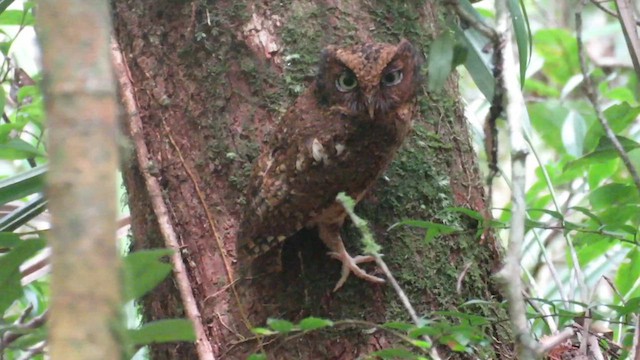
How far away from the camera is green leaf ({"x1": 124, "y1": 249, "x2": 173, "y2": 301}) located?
105cm

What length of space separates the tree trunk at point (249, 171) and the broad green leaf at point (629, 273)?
32 cm

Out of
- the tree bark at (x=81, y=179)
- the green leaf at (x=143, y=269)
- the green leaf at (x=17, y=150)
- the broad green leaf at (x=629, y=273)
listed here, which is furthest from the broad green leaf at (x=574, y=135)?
the tree bark at (x=81, y=179)

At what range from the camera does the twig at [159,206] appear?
1.94m

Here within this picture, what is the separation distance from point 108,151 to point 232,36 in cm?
150

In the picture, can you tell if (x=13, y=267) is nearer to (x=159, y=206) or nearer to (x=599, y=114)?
(x=159, y=206)

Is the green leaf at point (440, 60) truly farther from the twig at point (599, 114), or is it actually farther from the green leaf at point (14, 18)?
the green leaf at point (14, 18)

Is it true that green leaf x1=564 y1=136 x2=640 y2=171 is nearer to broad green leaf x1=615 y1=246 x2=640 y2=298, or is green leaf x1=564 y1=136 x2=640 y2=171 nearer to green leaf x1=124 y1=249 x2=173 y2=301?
broad green leaf x1=615 y1=246 x2=640 y2=298

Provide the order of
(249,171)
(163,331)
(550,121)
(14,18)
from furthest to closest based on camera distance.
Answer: (550,121)
(14,18)
(249,171)
(163,331)

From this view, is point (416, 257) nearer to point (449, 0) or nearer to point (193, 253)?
point (193, 253)

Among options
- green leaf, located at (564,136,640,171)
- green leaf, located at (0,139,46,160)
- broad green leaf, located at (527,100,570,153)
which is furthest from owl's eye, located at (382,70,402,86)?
broad green leaf, located at (527,100,570,153)

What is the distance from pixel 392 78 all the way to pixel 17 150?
3.27 ft

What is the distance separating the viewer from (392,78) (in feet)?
6.32

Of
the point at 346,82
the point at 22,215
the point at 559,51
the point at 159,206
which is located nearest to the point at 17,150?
the point at 22,215

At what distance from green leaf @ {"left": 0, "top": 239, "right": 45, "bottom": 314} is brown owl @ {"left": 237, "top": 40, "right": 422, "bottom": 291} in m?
0.72
